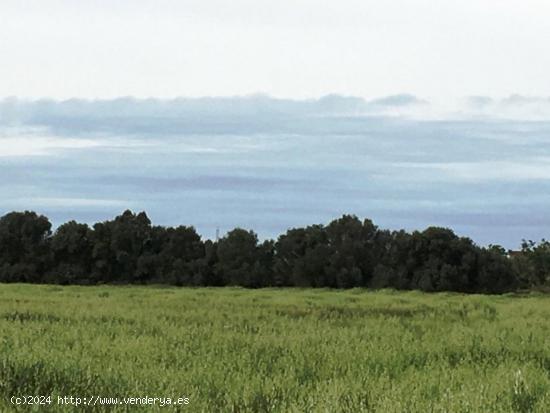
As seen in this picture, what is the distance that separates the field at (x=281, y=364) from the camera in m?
6.94

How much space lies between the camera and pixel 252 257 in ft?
184

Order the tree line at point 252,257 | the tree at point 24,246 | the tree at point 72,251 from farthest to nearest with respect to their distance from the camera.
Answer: the tree at point 24,246, the tree at point 72,251, the tree line at point 252,257

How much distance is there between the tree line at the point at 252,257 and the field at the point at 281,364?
3813 centimetres

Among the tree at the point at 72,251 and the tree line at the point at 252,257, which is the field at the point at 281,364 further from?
the tree at the point at 72,251

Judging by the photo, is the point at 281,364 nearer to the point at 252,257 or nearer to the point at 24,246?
the point at 252,257

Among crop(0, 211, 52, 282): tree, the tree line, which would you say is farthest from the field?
crop(0, 211, 52, 282): tree

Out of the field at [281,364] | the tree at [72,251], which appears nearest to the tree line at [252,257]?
the tree at [72,251]

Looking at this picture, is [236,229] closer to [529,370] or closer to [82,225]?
[82,225]

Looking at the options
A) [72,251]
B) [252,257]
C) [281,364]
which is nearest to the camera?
[281,364]

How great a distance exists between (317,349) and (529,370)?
2.73 metres

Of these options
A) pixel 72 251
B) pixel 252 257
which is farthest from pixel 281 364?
pixel 72 251

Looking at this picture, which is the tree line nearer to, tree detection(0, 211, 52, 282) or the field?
tree detection(0, 211, 52, 282)

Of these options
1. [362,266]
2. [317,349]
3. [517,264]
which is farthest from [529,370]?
[517,264]

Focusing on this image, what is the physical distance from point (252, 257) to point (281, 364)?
154 ft
